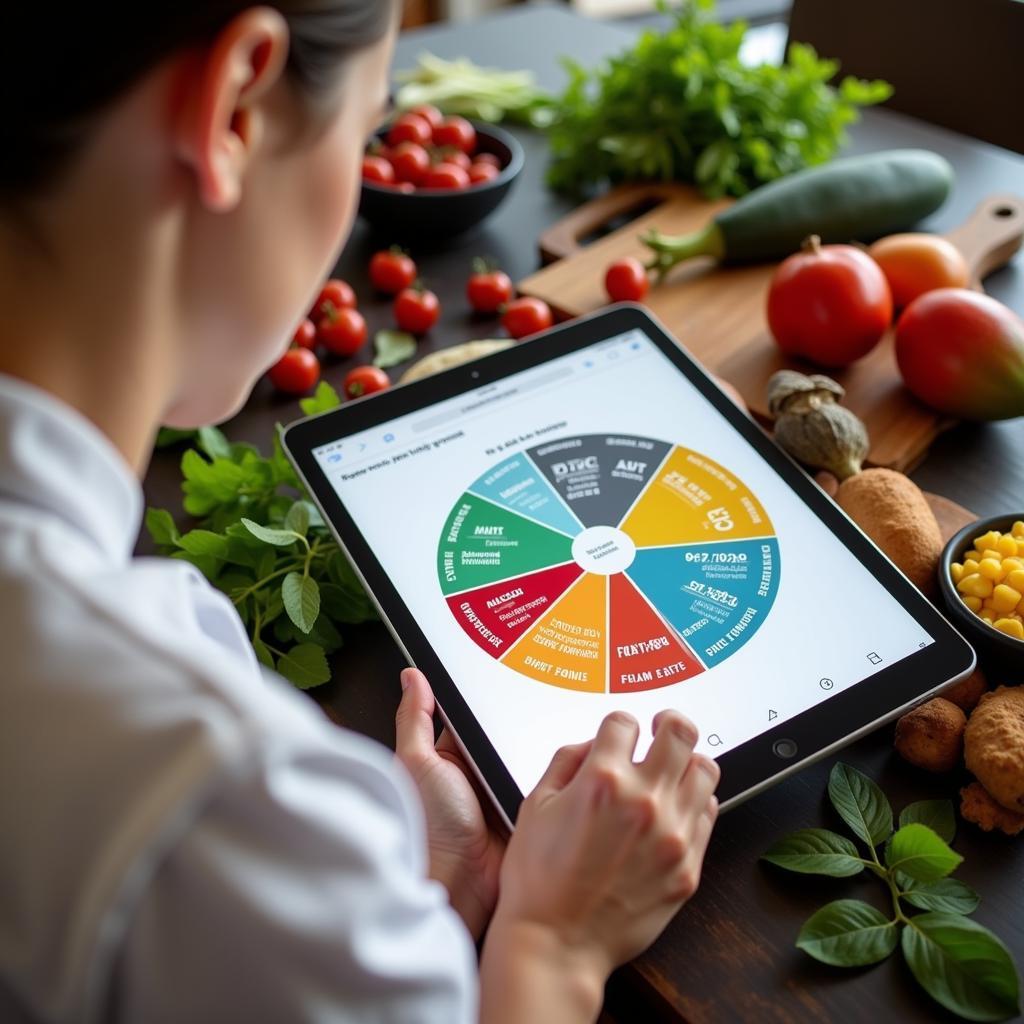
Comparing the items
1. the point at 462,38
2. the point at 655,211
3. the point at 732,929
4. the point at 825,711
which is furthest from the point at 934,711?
the point at 462,38

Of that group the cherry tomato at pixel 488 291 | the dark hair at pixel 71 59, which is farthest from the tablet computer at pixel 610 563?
A: the dark hair at pixel 71 59

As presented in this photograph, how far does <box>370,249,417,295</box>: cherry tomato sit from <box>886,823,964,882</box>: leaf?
0.94 metres

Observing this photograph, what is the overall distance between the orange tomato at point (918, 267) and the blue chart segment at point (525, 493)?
0.61m

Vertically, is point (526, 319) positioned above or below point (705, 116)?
below

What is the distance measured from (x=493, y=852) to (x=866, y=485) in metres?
0.47

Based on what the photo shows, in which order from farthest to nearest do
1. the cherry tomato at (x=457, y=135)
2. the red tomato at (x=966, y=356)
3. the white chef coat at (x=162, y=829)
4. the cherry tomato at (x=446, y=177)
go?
1. the cherry tomato at (x=457, y=135)
2. the cherry tomato at (x=446, y=177)
3. the red tomato at (x=966, y=356)
4. the white chef coat at (x=162, y=829)

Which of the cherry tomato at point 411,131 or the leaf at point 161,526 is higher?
the cherry tomato at point 411,131

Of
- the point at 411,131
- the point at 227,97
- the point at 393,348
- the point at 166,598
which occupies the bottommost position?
the point at 393,348

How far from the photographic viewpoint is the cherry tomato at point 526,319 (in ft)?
4.18

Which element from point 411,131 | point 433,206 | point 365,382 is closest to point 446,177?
point 433,206

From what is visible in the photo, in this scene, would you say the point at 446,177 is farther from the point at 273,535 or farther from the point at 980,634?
the point at 980,634

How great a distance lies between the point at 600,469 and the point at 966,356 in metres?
0.44

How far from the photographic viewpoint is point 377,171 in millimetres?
1471

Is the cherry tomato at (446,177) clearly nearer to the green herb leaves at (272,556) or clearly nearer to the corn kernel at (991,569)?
the green herb leaves at (272,556)
